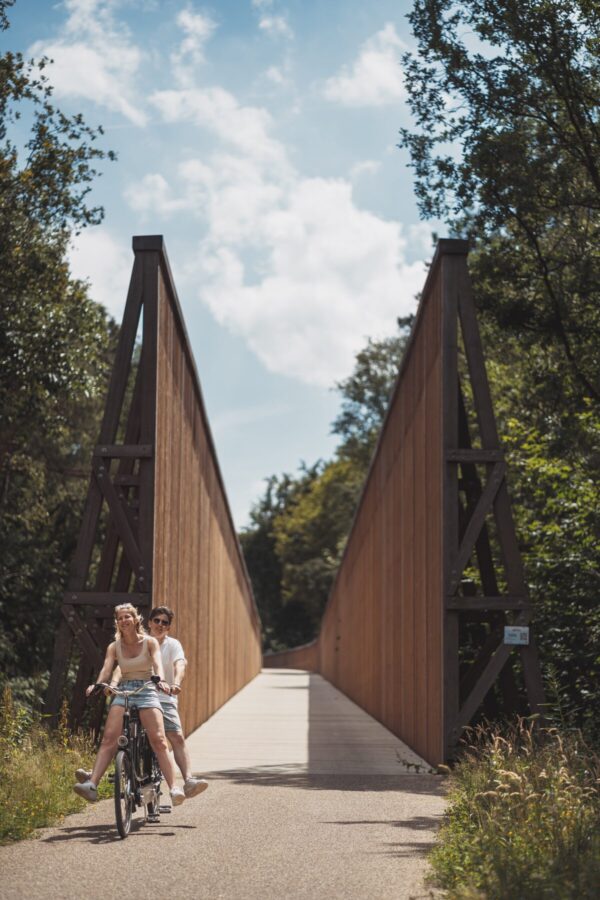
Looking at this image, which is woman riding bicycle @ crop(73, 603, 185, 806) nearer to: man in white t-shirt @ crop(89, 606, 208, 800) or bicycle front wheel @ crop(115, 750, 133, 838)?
man in white t-shirt @ crop(89, 606, 208, 800)

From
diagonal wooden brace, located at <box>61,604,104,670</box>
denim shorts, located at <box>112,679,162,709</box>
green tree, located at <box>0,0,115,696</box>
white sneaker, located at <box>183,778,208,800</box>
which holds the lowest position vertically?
white sneaker, located at <box>183,778,208,800</box>

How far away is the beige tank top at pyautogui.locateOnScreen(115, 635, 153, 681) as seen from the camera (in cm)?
882

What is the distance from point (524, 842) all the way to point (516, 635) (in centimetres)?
632

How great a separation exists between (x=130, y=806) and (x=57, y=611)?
20167 millimetres

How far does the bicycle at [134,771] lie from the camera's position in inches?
317

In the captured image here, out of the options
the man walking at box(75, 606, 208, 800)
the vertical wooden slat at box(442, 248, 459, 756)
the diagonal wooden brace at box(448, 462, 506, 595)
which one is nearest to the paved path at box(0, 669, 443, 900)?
the man walking at box(75, 606, 208, 800)

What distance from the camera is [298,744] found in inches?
663

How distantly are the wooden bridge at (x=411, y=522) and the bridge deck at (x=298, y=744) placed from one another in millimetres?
429

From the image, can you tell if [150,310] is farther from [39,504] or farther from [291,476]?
[291,476]

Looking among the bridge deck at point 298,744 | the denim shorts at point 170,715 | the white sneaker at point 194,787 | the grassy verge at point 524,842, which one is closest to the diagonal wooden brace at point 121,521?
the bridge deck at point 298,744

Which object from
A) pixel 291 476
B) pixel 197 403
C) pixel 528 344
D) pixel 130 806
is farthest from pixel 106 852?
pixel 291 476

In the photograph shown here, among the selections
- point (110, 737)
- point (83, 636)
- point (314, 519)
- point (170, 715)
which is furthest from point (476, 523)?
point (314, 519)

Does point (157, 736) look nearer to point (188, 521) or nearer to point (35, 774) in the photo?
point (35, 774)

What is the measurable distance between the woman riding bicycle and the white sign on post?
4.89 meters
